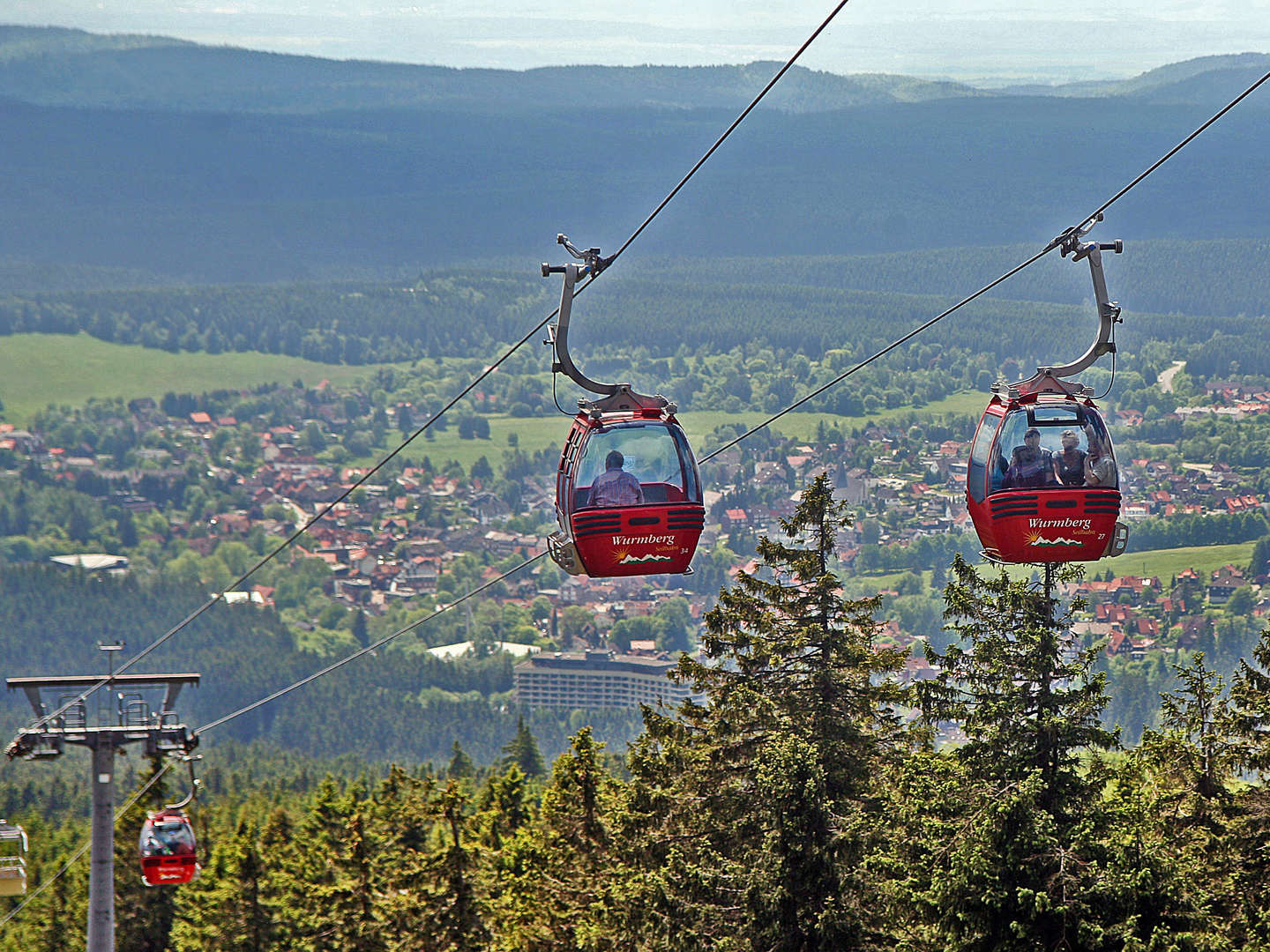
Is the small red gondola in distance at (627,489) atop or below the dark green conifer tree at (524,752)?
atop

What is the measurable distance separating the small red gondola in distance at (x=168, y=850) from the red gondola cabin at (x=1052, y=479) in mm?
24923

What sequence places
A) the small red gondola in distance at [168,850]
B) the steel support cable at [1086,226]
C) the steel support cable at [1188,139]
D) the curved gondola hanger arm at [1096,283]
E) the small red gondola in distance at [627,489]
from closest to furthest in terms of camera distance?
the steel support cable at [1188,139], the steel support cable at [1086,226], the curved gondola hanger arm at [1096,283], the small red gondola in distance at [627,489], the small red gondola in distance at [168,850]

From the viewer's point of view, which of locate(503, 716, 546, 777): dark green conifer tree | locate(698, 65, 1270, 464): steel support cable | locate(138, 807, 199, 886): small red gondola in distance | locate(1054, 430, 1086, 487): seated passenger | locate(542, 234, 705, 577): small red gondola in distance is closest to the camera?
locate(698, 65, 1270, 464): steel support cable

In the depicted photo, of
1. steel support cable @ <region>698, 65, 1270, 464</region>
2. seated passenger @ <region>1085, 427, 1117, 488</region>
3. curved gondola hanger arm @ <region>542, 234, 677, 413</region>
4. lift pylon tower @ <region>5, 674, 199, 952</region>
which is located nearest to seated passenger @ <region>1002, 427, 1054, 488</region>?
seated passenger @ <region>1085, 427, 1117, 488</region>

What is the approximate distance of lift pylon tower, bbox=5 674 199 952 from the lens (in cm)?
2873

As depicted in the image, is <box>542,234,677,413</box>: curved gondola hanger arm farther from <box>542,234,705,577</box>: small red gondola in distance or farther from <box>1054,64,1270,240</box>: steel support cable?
<box>1054,64,1270,240</box>: steel support cable

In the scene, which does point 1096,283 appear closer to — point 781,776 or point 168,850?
point 781,776

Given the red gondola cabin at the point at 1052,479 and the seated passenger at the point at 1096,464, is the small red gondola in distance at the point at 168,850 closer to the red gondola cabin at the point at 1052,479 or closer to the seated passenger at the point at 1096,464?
the red gondola cabin at the point at 1052,479

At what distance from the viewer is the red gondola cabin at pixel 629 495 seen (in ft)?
52.6

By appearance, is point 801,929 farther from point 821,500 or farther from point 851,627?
point 821,500

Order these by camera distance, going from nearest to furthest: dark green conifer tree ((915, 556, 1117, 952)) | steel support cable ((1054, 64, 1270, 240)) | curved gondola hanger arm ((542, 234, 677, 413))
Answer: steel support cable ((1054, 64, 1270, 240))
curved gondola hanger arm ((542, 234, 677, 413))
dark green conifer tree ((915, 556, 1117, 952))

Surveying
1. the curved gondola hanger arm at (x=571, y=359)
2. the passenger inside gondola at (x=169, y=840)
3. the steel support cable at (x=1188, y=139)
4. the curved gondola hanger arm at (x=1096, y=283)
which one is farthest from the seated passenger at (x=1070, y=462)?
the passenger inside gondola at (x=169, y=840)

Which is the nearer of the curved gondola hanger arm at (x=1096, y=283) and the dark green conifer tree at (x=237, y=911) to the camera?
the curved gondola hanger arm at (x=1096, y=283)

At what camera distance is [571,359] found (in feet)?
49.8
